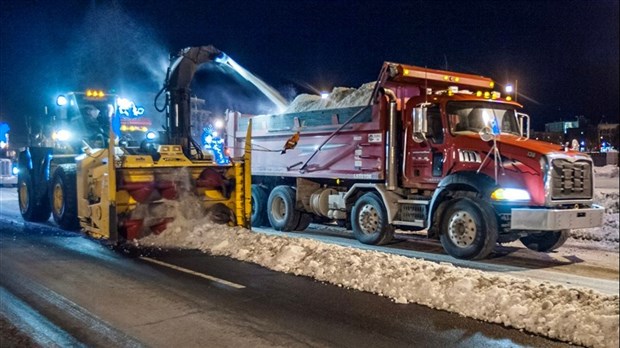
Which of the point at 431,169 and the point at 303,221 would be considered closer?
the point at 431,169

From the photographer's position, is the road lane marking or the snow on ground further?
the road lane marking

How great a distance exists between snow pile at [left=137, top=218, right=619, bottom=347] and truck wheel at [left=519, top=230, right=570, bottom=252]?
343 cm

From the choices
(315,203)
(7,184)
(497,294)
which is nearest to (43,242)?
(315,203)

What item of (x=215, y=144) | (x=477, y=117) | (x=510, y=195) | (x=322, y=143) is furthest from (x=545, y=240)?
(x=215, y=144)

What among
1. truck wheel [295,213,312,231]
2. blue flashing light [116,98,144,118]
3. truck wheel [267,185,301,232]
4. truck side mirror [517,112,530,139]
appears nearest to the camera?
truck side mirror [517,112,530,139]

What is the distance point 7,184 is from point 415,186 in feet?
85.7

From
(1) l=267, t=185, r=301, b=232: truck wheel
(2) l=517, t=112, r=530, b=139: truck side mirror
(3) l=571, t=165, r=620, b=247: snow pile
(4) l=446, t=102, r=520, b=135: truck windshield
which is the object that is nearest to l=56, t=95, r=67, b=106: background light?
(1) l=267, t=185, r=301, b=232: truck wheel

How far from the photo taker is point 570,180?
916 cm

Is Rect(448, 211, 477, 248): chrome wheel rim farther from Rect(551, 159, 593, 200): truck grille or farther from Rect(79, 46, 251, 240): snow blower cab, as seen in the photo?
Rect(79, 46, 251, 240): snow blower cab

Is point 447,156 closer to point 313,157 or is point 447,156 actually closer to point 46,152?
point 313,157

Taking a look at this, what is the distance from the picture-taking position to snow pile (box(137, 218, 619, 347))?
5.51 metres

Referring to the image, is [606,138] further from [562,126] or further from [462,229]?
[462,229]

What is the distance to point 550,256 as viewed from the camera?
1002 cm

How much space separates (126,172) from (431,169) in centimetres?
561
